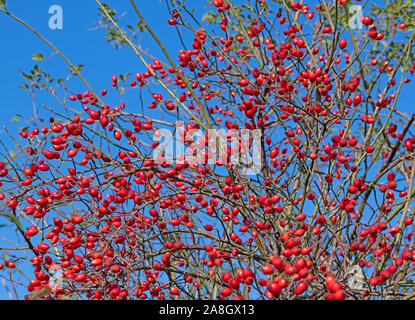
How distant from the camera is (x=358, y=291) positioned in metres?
2.53

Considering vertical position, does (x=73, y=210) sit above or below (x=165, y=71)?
below

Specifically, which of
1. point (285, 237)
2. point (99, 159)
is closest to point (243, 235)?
point (285, 237)

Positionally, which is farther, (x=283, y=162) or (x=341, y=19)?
(x=341, y=19)

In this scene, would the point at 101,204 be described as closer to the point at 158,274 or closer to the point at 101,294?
the point at 101,294

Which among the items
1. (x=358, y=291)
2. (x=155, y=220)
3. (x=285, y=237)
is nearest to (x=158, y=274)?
(x=155, y=220)

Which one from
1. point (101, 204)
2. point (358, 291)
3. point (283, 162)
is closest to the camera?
point (358, 291)

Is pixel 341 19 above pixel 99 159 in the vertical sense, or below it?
above

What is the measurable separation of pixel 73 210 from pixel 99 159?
4.63 feet

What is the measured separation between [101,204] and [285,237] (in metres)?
1.31
